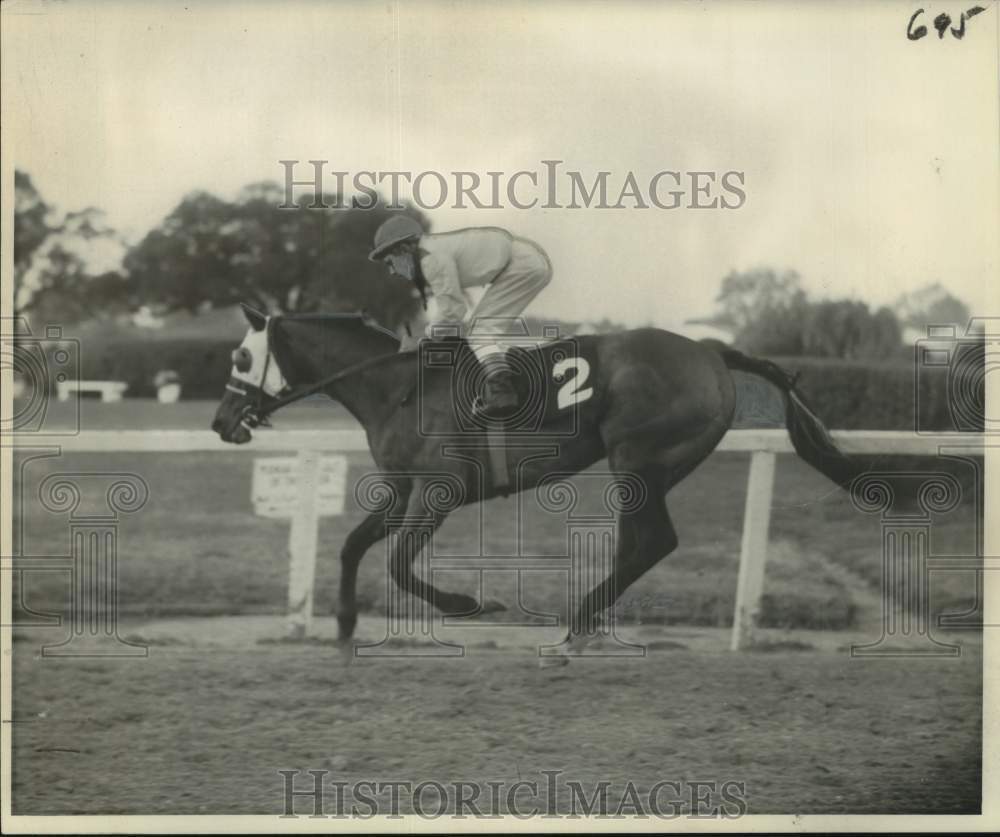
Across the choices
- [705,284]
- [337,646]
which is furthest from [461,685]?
[705,284]

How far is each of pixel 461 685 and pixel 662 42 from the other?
2.51 metres

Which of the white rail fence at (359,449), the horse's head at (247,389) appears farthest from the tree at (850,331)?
the horse's head at (247,389)

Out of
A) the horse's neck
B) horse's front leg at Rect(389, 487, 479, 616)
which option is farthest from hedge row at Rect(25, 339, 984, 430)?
horse's front leg at Rect(389, 487, 479, 616)

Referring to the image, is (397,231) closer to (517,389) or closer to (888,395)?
(517,389)

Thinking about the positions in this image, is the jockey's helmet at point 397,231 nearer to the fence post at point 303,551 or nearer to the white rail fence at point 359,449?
the white rail fence at point 359,449

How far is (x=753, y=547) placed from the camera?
4.60 m

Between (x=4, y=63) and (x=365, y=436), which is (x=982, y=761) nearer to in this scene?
(x=365, y=436)

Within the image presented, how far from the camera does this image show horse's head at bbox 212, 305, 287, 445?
15.0ft

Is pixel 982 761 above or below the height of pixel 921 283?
below

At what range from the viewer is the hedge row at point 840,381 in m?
4.52

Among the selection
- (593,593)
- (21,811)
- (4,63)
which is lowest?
(21,811)

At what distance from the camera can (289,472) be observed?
4.64 m

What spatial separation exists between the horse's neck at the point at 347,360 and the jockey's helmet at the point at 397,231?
0.34m

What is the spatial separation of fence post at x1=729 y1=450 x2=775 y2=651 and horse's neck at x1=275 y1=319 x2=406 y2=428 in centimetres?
140
